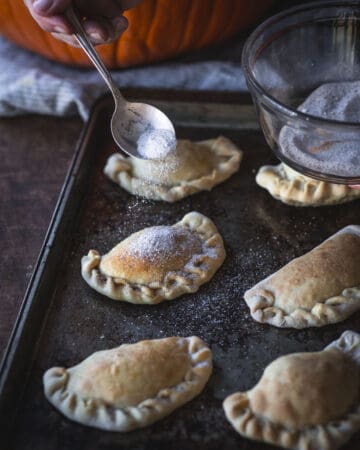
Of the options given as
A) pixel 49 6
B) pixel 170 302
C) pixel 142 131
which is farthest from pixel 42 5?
pixel 170 302

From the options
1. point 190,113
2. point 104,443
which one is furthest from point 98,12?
point 104,443

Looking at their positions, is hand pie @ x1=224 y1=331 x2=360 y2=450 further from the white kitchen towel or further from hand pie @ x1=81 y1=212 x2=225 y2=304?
the white kitchen towel

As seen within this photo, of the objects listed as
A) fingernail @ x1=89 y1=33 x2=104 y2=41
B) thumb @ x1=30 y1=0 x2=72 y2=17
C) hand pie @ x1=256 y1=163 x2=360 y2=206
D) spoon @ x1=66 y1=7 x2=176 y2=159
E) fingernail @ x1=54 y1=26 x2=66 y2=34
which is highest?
thumb @ x1=30 y1=0 x2=72 y2=17

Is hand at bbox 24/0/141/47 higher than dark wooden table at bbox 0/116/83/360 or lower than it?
higher

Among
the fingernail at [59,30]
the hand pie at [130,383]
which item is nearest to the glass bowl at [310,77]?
the fingernail at [59,30]

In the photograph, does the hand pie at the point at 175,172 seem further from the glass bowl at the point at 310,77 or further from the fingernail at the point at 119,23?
the fingernail at the point at 119,23

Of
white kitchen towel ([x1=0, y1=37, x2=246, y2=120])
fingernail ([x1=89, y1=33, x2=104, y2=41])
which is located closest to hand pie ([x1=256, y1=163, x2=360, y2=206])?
white kitchen towel ([x1=0, y1=37, x2=246, y2=120])
